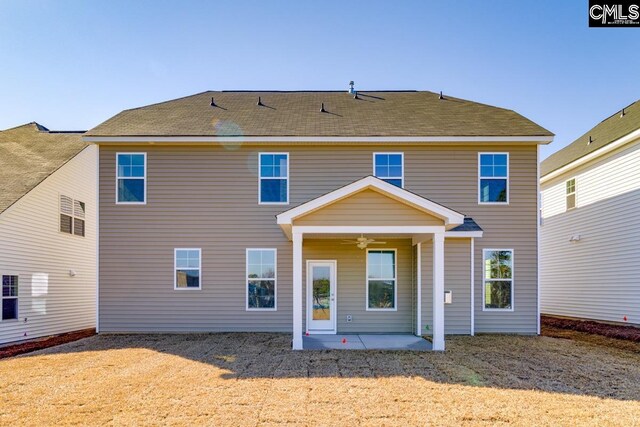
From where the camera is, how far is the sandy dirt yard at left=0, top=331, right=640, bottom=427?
6.02 m

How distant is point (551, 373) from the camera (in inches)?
331

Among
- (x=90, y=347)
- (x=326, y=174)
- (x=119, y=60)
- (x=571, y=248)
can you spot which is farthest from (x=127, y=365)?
(x=571, y=248)

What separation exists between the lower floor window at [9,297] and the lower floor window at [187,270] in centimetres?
410

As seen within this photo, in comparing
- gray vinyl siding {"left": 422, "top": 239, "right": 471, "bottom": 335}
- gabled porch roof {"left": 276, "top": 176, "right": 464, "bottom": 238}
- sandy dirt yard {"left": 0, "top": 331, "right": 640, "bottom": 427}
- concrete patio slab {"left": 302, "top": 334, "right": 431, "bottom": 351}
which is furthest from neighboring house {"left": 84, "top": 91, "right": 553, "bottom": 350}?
gabled porch roof {"left": 276, "top": 176, "right": 464, "bottom": 238}

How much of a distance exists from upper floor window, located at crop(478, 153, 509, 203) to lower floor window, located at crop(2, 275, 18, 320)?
12744 millimetres

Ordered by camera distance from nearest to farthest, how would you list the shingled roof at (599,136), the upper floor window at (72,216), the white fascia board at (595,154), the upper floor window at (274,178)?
the upper floor window at (274,178)
the white fascia board at (595,154)
the upper floor window at (72,216)
the shingled roof at (599,136)

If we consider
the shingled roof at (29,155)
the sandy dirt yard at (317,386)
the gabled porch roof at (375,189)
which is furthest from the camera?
the shingled roof at (29,155)

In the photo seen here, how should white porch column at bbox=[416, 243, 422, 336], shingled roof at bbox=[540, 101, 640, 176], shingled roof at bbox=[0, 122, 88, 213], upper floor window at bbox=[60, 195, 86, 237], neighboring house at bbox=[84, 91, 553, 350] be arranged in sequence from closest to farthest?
white porch column at bbox=[416, 243, 422, 336] < shingled roof at bbox=[0, 122, 88, 213] < neighboring house at bbox=[84, 91, 553, 350] < upper floor window at bbox=[60, 195, 86, 237] < shingled roof at bbox=[540, 101, 640, 176]

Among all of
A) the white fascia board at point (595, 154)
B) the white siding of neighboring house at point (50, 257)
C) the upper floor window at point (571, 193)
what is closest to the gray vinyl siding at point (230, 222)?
the white siding of neighboring house at point (50, 257)

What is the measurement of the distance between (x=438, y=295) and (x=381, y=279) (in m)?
2.96

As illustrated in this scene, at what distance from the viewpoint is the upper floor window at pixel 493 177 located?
13352 mm

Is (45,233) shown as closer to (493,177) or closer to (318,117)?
(318,117)

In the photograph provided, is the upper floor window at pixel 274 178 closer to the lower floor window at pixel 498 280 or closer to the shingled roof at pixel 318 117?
the shingled roof at pixel 318 117

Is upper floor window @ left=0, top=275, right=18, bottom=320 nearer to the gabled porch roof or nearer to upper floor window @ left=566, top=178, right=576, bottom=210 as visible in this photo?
the gabled porch roof
